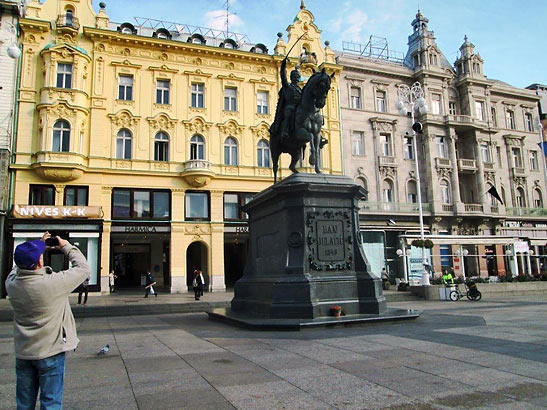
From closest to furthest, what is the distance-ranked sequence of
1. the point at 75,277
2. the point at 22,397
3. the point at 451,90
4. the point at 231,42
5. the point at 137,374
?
the point at 22,397, the point at 75,277, the point at 137,374, the point at 231,42, the point at 451,90

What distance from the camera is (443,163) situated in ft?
137

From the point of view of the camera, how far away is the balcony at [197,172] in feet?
105

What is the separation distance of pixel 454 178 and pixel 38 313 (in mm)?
42481

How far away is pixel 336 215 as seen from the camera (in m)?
11.6

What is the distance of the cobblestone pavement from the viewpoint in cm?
482

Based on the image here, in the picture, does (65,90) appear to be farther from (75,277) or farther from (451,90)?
(451,90)

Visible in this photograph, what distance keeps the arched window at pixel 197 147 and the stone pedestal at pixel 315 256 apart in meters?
22.3

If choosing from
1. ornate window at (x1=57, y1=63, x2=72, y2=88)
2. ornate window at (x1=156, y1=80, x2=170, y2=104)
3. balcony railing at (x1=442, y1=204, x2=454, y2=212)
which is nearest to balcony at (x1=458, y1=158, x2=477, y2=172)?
balcony railing at (x1=442, y1=204, x2=454, y2=212)

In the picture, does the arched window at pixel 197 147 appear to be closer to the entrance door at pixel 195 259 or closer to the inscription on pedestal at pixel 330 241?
the entrance door at pixel 195 259

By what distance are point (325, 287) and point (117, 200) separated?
23.5 meters

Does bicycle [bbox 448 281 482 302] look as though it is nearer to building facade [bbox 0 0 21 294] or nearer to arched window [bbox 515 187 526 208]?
building facade [bbox 0 0 21 294]

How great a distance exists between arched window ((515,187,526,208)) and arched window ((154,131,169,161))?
34770mm

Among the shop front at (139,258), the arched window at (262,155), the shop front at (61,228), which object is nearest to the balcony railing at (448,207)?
the arched window at (262,155)

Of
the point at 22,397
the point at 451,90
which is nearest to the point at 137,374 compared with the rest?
the point at 22,397
